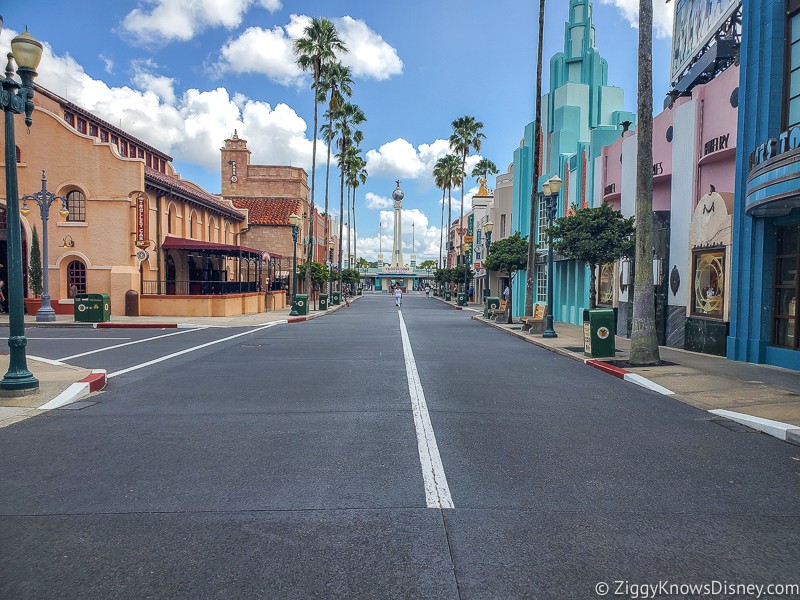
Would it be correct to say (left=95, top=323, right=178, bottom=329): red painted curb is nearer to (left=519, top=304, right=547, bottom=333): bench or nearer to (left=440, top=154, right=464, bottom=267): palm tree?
(left=519, top=304, right=547, bottom=333): bench

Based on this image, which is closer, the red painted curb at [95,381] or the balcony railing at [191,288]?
the red painted curb at [95,381]

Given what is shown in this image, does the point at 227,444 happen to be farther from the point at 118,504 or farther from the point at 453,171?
the point at 453,171

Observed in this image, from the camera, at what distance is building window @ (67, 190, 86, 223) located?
30781 millimetres

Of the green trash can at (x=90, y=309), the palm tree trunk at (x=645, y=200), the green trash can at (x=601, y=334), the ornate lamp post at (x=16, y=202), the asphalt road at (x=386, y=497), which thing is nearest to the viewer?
the asphalt road at (x=386, y=497)

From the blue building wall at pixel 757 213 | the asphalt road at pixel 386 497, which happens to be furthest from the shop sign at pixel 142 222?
the blue building wall at pixel 757 213

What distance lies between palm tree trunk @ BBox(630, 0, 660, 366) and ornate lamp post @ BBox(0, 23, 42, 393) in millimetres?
11691

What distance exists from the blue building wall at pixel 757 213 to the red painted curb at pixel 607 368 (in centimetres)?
346

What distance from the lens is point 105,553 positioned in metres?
4.04

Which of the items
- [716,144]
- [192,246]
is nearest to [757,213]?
[716,144]

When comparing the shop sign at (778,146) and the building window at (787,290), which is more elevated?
the shop sign at (778,146)

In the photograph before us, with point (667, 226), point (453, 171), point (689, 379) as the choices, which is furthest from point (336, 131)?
point (689, 379)

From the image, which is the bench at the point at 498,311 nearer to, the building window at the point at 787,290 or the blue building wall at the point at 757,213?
the blue building wall at the point at 757,213

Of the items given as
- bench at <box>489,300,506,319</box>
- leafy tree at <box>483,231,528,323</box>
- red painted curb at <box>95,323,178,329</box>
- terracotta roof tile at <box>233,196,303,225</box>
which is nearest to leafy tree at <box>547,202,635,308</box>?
bench at <box>489,300,506,319</box>

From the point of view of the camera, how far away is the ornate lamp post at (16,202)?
9.25 meters
